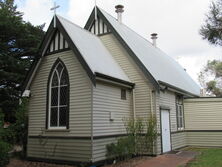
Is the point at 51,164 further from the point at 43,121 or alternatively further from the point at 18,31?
the point at 18,31

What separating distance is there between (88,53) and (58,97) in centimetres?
236

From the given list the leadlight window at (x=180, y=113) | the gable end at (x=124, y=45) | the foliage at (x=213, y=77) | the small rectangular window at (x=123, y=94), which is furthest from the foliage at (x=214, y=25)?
the foliage at (x=213, y=77)

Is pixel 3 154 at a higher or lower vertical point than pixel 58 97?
lower

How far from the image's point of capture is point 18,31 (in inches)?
814

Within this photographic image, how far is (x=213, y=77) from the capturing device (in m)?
46.0

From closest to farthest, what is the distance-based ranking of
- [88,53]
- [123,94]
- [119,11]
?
[88,53] < [123,94] < [119,11]

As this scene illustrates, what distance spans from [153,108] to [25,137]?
21.9ft

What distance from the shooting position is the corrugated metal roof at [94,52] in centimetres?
1071

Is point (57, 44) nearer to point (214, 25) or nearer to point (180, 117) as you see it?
point (214, 25)

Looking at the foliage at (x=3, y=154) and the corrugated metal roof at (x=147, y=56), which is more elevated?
the corrugated metal roof at (x=147, y=56)

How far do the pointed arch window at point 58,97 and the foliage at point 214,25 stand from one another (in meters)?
5.94

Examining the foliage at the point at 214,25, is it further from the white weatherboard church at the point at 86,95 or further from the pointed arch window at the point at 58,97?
the pointed arch window at the point at 58,97

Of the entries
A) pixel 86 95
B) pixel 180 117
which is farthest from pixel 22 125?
pixel 180 117

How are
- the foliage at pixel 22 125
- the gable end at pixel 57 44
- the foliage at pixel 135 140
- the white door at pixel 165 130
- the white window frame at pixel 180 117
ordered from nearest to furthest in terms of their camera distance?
the foliage at pixel 135 140 → the gable end at pixel 57 44 → the foliage at pixel 22 125 → the white door at pixel 165 130 → the white window frame at pixel 180 117
